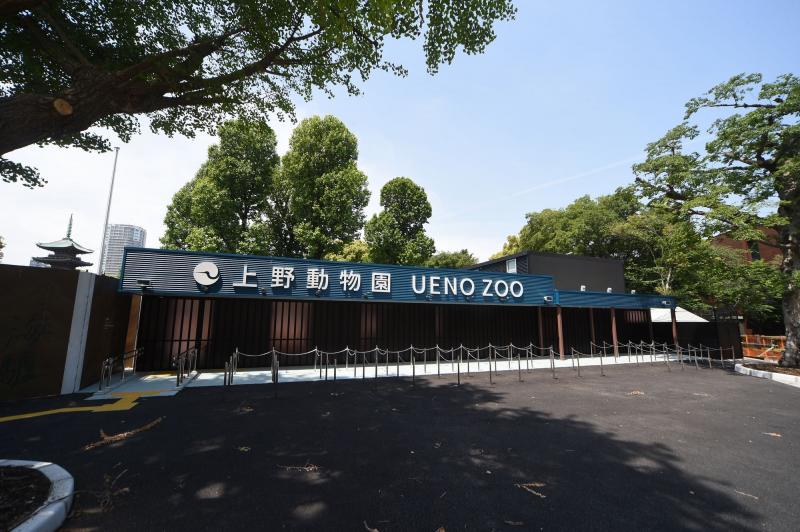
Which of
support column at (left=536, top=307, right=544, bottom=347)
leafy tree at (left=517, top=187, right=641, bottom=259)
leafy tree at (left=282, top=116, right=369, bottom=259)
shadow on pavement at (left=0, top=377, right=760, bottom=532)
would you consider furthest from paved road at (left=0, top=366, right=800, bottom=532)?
leafy tree at (left=517, top=187, right=641, bottom=259)

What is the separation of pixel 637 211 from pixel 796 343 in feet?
74.6

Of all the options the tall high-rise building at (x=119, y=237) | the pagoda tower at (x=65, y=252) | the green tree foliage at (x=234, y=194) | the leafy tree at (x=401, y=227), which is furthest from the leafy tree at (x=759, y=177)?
the tall high-rise building at (x=119, y=237)

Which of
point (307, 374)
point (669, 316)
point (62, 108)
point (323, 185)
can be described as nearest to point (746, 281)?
point (669, 316)

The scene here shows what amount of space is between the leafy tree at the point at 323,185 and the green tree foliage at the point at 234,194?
2.27 metres

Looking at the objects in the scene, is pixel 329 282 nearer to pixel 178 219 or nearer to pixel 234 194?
pixel 234 194

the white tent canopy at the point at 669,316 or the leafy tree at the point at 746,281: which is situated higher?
the leafy tree at the point at 746,281

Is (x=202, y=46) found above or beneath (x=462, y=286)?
above

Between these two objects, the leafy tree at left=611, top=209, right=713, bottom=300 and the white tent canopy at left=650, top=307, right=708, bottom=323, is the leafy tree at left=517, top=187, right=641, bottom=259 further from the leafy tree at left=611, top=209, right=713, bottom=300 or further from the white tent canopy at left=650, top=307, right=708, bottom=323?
the white tent canopy at left=650, top=307, right=708, bottom=323

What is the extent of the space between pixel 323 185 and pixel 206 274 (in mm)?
16224

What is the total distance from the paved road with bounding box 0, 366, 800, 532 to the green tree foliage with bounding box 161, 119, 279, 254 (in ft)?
57.5

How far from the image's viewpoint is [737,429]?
7723 millimetres

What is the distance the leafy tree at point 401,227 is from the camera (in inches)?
1177

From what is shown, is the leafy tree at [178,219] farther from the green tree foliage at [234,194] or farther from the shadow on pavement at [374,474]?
the shadow on pavement at [374,474]

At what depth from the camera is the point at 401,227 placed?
105ft
